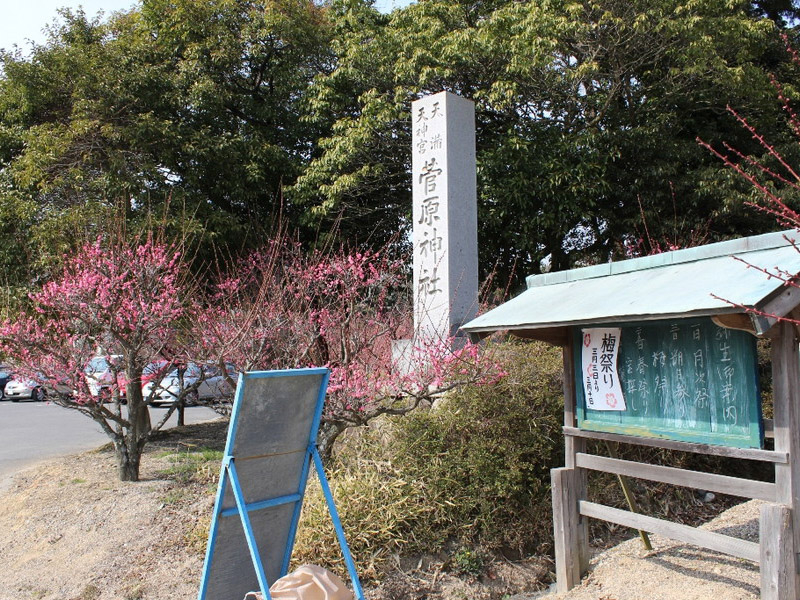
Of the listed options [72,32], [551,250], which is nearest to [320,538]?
[551,250]

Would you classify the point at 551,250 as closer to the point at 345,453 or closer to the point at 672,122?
the point at 672,122

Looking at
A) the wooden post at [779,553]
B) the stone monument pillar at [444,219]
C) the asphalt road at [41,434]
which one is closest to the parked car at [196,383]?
the asphalt road at [41,434]

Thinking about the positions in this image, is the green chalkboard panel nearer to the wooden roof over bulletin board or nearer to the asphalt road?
the wooden roof over bulletin board

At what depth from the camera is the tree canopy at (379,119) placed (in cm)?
1051

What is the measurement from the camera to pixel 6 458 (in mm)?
10562

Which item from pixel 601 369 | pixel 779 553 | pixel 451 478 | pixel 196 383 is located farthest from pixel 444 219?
pixel 779 553

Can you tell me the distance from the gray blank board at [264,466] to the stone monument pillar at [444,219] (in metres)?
3.71

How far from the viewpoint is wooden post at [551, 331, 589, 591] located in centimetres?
458

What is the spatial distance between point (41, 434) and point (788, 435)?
47.7 feet

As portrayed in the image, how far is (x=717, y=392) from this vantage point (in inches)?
139

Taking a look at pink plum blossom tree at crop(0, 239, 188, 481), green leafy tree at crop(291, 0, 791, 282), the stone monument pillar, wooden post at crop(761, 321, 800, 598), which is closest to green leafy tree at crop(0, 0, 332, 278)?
green leafy tree at crop(291, 0, 791, 282)

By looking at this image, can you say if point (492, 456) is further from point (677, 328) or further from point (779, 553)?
point (779, 553)

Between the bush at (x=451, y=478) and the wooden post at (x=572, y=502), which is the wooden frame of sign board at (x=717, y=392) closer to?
the wooden post at (x=572, y=502)

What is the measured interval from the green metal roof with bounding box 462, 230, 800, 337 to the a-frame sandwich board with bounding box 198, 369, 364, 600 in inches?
59.0
